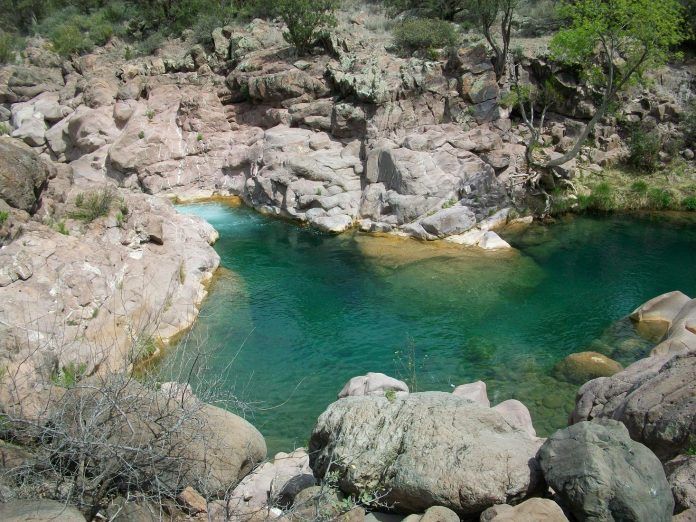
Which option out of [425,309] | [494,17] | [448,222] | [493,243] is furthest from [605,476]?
[494,17]

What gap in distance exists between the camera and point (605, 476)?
Result: 5.56 metres

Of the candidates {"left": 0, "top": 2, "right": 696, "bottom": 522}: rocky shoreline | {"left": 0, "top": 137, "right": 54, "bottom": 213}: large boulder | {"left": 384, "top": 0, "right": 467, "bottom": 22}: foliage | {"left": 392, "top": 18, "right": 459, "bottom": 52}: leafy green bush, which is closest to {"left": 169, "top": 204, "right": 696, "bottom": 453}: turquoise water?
{"left": 0, "top": 2, "right": 696, "bottom": 522}: rocky shoreline

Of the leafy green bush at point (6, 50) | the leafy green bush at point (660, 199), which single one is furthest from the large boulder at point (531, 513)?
the leafy green bush at point (6, 50)

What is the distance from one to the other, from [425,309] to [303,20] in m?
20.0

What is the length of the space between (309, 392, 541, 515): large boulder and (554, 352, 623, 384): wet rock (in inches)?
229

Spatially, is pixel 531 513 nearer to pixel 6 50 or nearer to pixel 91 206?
pixel 91 206

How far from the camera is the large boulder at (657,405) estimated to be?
6.80m

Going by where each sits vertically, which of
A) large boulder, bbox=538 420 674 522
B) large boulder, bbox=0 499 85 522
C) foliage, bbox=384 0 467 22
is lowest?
large boulder, bbox=538 420 674 522

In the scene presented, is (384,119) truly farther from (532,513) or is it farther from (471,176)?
(532,513)

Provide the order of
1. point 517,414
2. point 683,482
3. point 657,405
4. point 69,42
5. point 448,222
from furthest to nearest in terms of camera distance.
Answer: point 69,42 < point 448,222 < point 517,414 < point 657,405 < point 683,482

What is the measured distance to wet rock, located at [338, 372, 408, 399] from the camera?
10906mm

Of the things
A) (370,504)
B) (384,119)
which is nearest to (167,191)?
(384,119)

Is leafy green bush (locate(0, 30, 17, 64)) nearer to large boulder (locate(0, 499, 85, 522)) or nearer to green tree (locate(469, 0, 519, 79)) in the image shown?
green tree (locate(469, 0, 519, 79))

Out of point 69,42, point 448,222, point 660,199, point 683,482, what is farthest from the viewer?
point 69,42
